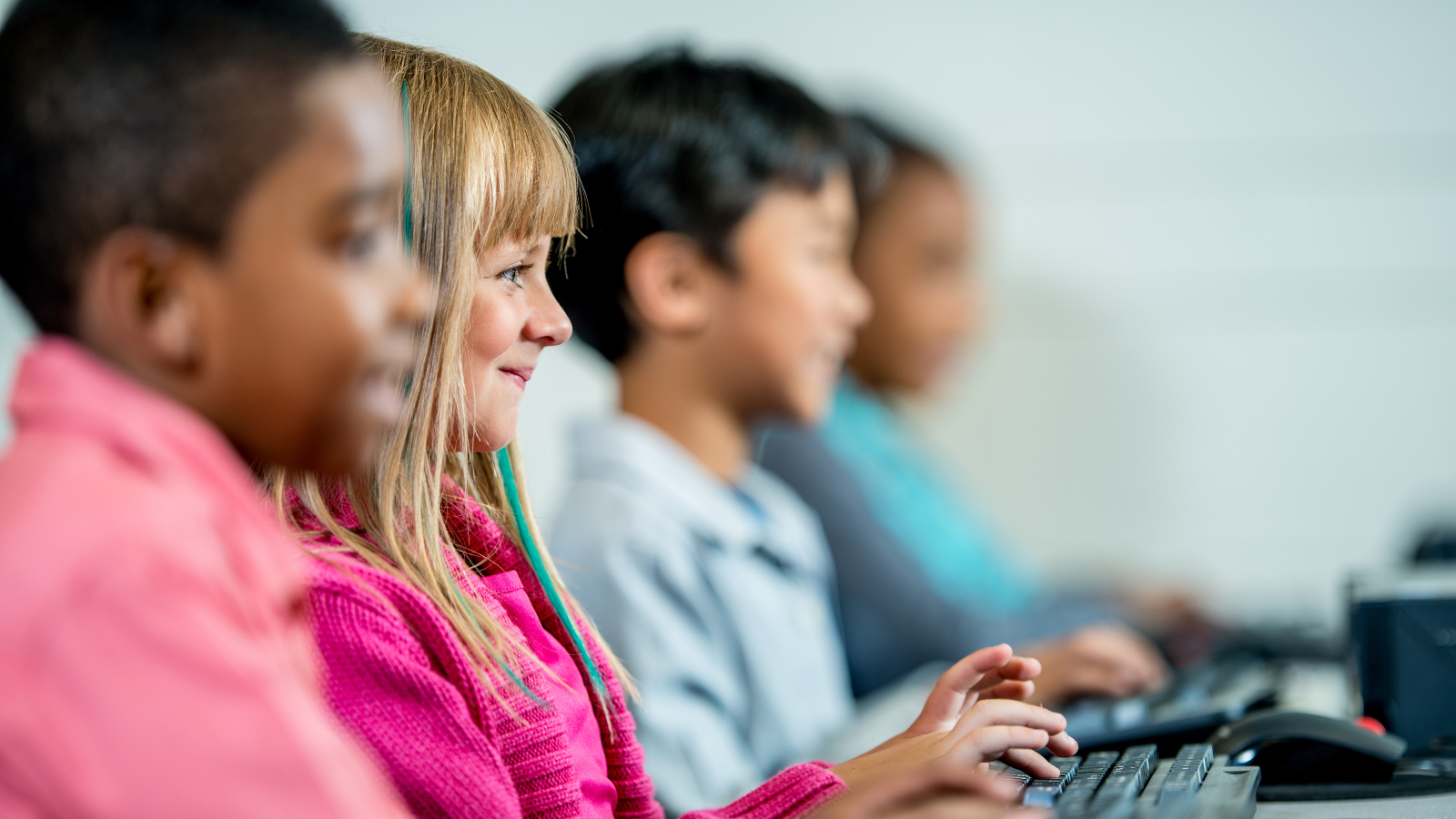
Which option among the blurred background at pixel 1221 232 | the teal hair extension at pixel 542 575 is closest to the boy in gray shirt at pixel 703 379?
the teal hair extension at pixel 542 575

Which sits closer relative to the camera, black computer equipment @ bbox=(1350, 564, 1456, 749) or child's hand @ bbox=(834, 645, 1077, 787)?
child's hand @ bbox=(834, 645, 1077, 787)

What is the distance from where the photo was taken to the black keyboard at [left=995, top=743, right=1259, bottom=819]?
A: 0.47 m

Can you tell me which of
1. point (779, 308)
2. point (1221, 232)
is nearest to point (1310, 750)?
point (779, 308)

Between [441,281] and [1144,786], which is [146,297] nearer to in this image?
[441,281]

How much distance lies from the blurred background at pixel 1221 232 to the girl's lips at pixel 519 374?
1.60 m

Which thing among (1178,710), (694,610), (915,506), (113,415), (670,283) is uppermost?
(113,415)

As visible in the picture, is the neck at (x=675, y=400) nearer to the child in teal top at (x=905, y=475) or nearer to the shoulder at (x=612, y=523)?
the shoulder at (x=612, y=523)

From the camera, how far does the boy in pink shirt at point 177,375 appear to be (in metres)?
0.29

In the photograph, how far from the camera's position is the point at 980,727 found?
54 cm

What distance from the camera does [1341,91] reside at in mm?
2092

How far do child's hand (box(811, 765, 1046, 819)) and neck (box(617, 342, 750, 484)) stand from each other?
0.60 meters

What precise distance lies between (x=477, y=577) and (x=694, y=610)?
1.29ft

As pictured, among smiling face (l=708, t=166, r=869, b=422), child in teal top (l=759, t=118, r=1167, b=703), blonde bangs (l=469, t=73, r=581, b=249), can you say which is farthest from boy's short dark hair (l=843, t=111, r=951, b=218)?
blonde bangs (l=469, t=73, r=581, b=249)

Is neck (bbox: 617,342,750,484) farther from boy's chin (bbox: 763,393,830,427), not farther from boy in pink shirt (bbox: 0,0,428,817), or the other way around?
boy in pink shirt (bbox: 0,0,428,817)
